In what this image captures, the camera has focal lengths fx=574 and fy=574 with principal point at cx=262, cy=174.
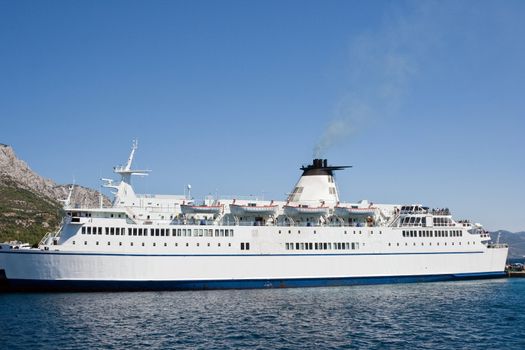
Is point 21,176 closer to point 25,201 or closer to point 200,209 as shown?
point 25,201

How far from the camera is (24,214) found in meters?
93.6

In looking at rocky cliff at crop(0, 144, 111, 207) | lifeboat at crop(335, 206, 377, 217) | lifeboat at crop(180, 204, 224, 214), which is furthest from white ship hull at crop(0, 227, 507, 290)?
rocky cliff at crop(0, 144, 111, 207)

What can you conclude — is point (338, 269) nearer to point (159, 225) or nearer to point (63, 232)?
point (159, 225)

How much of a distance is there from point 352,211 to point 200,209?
512 inches

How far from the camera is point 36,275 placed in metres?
39.1

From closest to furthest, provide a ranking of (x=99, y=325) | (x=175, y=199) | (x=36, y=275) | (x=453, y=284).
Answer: (x=99, y=325) → (x=36, y=275) → (x=175, y=199) → (x=453, y=284)

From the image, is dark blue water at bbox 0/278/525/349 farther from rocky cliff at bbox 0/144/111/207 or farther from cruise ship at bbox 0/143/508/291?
rocky cliff at bbox 0/144/111/207

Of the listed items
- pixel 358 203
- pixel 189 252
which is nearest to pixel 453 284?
pixel 358 203

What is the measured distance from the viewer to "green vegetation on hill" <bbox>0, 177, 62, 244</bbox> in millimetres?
80438

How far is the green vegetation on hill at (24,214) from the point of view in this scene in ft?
264

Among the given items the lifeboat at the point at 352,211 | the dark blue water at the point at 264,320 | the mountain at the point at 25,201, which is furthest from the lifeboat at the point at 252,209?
the mountain at the point at 25,201

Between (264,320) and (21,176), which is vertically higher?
(21,176)

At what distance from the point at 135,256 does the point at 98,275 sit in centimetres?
277

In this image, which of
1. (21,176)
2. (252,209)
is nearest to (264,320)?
(252,209)
